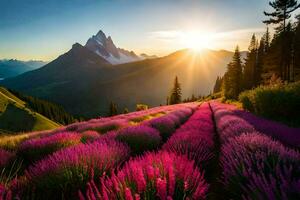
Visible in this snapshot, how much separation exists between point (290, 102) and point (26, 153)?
13.8 m

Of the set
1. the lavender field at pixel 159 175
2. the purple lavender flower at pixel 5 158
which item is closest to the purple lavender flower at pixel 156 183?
the lavender field at pixel 159 175

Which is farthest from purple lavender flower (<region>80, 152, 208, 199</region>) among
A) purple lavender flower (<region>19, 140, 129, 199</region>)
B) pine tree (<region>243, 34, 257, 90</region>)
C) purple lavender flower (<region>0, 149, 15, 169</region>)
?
pine tree (<region>243, 34, 257, 90</region>)

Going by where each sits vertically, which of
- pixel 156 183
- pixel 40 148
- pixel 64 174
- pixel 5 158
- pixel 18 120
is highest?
pixel 156 183

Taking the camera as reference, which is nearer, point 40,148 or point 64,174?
point 64,174

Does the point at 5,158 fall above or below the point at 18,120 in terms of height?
above

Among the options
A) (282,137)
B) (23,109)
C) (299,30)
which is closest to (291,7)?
(299,30)

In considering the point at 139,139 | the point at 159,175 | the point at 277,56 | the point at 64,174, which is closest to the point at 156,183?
the point at 159,175

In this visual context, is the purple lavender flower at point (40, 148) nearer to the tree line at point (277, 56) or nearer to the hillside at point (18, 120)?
the tree line at point (277, 56)

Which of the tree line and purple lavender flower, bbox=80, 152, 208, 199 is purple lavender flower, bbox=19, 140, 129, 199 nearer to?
purple lavender flower, bbox=80, 152, 208, 199

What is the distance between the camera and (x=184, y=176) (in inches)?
121

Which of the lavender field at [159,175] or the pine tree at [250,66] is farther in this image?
the pine tree at [250,66]

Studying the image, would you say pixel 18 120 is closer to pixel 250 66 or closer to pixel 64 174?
pixel 250 66

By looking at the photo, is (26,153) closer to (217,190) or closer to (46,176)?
(46,176)

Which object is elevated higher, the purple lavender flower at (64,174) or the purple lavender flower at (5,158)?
the purple lavender flower at (64,174)
